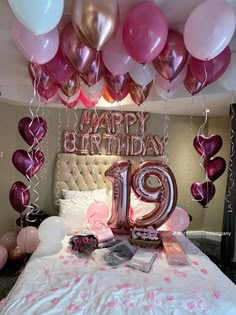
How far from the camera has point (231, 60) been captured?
220 cm

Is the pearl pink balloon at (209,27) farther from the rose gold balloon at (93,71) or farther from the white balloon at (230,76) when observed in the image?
the rose gold balloon at (93,71)

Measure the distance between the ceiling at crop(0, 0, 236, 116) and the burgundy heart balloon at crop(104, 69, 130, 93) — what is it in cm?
58

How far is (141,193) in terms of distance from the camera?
8.25 feet

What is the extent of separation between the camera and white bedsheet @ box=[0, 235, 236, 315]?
137 cm

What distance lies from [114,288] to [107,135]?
92.7 inches

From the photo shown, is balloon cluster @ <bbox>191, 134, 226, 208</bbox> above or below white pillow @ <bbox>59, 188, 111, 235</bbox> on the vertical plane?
above

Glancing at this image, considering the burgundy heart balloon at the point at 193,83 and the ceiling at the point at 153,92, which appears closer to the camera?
the ceiling at the point at 153,92

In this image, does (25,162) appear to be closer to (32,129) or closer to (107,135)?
(32,129)

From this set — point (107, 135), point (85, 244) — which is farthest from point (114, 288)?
point (107, 135)

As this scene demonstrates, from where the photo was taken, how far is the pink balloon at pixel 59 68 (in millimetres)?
2090

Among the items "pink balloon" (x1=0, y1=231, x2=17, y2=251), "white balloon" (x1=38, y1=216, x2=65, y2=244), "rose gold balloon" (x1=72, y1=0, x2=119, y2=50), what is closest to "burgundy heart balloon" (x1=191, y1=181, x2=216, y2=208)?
"white balloon" (x1=38, y1=216, x2=65, y2=244)

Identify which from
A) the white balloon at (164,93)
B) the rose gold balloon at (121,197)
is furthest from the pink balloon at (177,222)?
the white balloon at (164,93)

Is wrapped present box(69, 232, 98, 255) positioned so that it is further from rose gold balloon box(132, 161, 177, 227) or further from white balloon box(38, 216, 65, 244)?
rose gold balloon box(132, 161, 177, 227)

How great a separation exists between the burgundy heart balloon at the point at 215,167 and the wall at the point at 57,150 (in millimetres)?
898
